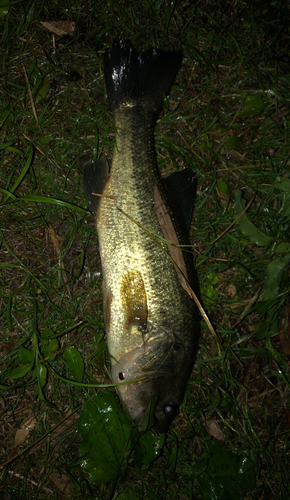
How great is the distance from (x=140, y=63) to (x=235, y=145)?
1.09 m

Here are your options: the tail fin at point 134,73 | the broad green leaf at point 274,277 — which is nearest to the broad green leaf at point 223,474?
the broad green leaf at point 274,277

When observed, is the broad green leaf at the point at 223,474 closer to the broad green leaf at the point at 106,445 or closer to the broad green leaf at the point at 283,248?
the broad green leaf at the point at 106,445

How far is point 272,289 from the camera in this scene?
2.62m

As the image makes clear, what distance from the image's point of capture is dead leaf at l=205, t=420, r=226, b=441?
2.57 metres

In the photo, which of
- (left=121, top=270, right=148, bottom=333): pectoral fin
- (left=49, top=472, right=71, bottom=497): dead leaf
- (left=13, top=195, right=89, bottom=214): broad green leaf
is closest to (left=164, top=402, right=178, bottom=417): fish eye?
(left=121, top=270, right=148, bottom=333): pectoral fin

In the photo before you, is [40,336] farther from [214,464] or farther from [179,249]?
[214,464]

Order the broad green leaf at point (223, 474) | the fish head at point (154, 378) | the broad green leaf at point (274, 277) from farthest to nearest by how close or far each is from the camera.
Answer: the broad green leaf at point (274, 277) < the broad green leaf at point (223, 474) < the fish head at point (154, 378)

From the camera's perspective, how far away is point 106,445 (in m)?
2.29

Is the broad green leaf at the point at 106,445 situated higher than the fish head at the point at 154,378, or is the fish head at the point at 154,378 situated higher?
the fish head at the point at 154,378

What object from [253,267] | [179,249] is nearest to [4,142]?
[179,249]

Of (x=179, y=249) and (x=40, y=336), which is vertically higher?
(x=179, y=249)

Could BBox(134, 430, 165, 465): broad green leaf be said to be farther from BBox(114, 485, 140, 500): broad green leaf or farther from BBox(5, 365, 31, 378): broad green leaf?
BBox(5, 365, 31, 378): broad green leaf

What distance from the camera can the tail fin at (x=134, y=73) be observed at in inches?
98.0

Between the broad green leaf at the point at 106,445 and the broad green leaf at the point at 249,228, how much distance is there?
1825mm
